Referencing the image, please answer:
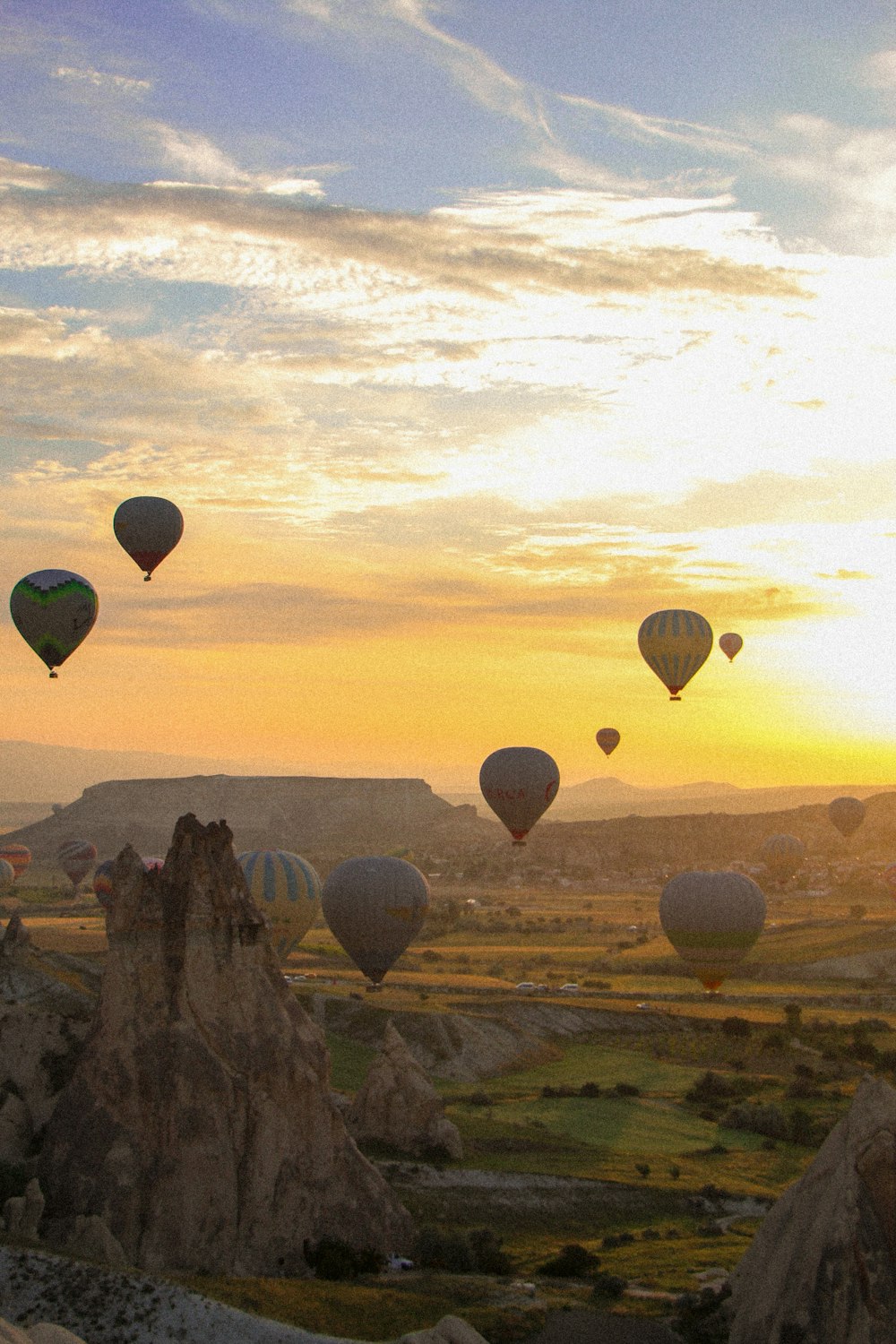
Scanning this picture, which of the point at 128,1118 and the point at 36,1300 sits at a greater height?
the point at 128,1118

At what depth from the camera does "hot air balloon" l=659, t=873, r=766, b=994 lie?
9019cm

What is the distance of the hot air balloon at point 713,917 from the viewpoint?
90188mm

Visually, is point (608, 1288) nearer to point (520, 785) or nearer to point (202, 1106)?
point (202, 1106)

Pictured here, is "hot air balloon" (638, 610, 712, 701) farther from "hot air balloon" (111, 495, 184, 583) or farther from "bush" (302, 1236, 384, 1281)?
"bush" (302, 1236, 384, 1281)

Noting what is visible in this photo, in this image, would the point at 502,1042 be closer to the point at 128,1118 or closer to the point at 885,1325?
the point at 128,1118

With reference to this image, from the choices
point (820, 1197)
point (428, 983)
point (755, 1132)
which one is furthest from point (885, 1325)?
point (428, 983)

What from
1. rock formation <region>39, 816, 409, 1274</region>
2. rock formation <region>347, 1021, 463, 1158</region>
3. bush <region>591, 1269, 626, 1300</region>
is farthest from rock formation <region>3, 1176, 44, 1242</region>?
rock formation <region>347, 1021, 463, 1158</region>

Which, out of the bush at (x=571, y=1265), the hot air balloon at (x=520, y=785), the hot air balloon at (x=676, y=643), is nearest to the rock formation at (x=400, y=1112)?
the bush at (x=571, y=1265)

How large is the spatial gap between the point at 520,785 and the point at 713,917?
51.1 feet

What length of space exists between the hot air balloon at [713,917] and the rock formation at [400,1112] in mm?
35165

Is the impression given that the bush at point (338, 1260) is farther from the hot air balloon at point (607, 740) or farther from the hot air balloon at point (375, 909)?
the hot air balloon at point (607, 740)

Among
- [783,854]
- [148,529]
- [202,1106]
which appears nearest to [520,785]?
[148,529]

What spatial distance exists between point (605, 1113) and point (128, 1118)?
1432 inches

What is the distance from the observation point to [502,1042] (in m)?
89.1
